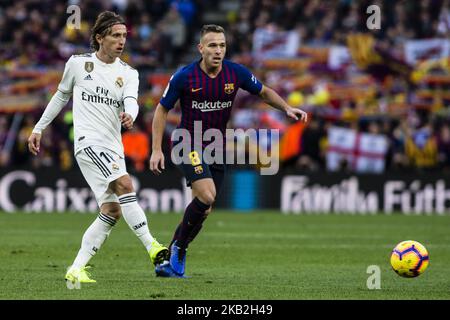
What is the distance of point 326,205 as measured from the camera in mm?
23609

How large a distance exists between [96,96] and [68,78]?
1.04ft

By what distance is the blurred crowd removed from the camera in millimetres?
24062

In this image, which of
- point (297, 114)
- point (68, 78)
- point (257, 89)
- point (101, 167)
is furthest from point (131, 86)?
point (297, 114)

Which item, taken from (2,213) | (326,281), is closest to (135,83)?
(326,281)

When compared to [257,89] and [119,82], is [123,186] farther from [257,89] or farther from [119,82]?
[257,89]

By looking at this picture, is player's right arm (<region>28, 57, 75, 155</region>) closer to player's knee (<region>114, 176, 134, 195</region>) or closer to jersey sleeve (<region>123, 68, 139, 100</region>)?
jersey sleeve (<region>123, 68, 139, 100</region>)

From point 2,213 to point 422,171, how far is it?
882 cm

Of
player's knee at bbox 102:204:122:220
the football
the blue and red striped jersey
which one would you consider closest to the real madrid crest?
the blue and red striped jersey

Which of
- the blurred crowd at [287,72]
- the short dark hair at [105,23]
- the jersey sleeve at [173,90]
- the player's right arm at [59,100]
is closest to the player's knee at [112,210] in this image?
the player's right arm at [59,100]

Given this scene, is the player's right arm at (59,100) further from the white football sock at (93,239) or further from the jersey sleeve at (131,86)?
the white football sock at (93,239)

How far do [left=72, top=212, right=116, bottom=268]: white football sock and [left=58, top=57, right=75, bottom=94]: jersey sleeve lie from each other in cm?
120

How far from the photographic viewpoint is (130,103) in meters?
9.81

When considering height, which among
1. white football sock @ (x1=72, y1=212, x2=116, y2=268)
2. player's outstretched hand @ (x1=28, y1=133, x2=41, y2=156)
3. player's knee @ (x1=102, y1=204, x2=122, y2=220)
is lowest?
white football sock @ (x1=72, y1=212, x2=116, y2=268)
